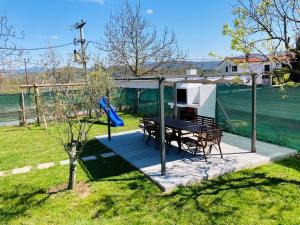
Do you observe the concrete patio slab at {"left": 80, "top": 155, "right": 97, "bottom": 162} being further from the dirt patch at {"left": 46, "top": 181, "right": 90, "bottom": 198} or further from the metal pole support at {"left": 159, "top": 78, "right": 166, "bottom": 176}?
the metal pole support at {"left": 159, "top": 78, "right": 166, "bottom": 176}

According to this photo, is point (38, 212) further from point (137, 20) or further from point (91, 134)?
point (137, 20)

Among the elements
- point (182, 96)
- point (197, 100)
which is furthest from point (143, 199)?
point (182, 96)

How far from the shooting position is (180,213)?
4641mm

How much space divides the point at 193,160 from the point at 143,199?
2343 mm

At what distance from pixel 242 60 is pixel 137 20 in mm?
14084

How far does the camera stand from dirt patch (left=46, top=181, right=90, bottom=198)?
18.3 ft

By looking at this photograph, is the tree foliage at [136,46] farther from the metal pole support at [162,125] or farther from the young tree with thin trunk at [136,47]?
the metal pole support at [162,125]

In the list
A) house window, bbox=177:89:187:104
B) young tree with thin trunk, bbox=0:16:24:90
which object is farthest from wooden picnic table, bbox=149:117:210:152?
young tree with thin trunk, bbox=0:16:24:90

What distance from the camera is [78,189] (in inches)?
227

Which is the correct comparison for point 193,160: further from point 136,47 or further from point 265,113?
point 136,47

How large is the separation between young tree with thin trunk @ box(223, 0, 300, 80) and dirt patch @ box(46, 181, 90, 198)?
4060mm

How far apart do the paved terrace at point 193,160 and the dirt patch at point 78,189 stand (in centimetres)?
140

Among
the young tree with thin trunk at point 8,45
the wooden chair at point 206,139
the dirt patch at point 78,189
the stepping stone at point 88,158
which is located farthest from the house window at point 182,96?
the young tree with thin trunk at point 8,45

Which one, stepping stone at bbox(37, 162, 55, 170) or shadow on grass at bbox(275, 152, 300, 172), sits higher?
shadow on grass at bbox(275, 152, 300, 172)
